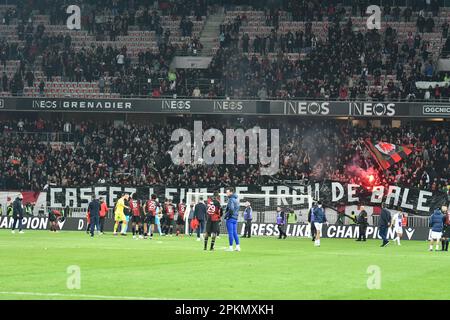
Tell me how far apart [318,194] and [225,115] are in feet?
44.3

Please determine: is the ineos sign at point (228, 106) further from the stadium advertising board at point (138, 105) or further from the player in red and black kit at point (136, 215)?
the player in red and black kit at point (136, 215)

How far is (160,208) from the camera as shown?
5012 centimetres

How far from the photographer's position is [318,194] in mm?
56781

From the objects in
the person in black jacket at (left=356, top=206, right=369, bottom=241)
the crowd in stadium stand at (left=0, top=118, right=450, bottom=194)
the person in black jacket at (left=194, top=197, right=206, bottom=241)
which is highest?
the crowd in stadium stand at (left=0, top=118, right=450, bottom=194)

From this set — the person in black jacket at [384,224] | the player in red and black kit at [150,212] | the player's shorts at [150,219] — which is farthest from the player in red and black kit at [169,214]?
the person in black jacket at [384,224]

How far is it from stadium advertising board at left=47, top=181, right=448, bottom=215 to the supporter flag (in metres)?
4.94

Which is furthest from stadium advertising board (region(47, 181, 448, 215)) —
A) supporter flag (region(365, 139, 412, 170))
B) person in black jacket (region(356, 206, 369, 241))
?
person in black jacket (region(356, 206, 369, 241))

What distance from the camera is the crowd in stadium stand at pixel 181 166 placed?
2421 inches

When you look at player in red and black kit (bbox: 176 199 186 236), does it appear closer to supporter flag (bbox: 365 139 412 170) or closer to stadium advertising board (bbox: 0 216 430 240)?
stadium advertising board (bbox: 0 216 430 240)

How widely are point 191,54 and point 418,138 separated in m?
16.4

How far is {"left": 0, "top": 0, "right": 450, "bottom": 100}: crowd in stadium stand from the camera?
217 feet

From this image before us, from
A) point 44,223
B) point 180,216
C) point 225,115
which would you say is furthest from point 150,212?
point 225,115

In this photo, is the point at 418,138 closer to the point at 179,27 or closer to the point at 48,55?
the point at 179,27

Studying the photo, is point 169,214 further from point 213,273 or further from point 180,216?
point 213,273
